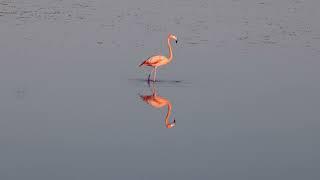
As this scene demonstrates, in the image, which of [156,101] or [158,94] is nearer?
[156,101]

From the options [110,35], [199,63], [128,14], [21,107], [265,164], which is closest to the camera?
[265,164]

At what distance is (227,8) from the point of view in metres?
24.7

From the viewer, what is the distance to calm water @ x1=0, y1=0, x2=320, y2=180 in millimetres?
10086

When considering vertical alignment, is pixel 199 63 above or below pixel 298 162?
above

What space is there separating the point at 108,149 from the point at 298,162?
2450mm

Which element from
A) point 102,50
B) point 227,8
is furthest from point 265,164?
point 227,8

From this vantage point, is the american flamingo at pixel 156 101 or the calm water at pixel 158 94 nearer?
the calm water at pixel 158 94

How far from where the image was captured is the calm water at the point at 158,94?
1009cm

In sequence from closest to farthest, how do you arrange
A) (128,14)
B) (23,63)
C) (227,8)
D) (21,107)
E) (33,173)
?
(33,173)
(21,107)
(23,63)
(128,14)
(227,8)

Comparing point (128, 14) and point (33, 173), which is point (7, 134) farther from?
point (128, 14)

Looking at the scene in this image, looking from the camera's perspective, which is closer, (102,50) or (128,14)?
(102,50)

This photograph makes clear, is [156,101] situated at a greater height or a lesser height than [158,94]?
lesser

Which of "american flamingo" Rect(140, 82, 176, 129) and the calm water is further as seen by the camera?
"american flamingo" Rect(140, 82, 176, 129)

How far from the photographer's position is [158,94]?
45.8ft
